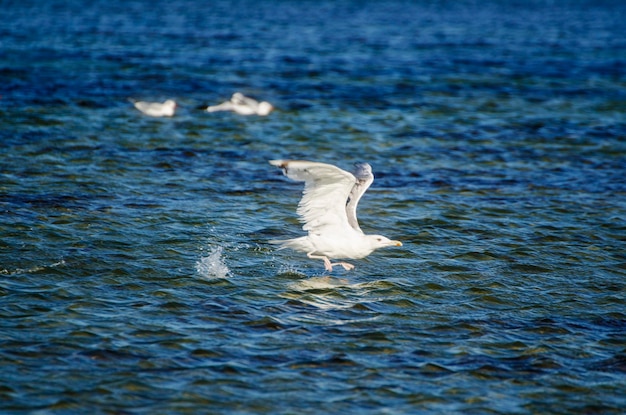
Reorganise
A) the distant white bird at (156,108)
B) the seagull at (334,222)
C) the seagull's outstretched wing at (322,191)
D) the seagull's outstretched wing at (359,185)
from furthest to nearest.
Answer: the distant white bird at (156,108) → the seagull's outstretched wing at (359,185) → the seagull at (334,222) → the seagull's outstretched wing at (322,191)

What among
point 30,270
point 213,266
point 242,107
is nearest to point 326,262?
point 213,266

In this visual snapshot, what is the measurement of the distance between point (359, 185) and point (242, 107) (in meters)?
11.0

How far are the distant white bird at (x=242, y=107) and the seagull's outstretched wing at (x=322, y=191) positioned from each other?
10.5 meters

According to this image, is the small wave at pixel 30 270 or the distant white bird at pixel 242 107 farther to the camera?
the distant white bird at pixel 242 107

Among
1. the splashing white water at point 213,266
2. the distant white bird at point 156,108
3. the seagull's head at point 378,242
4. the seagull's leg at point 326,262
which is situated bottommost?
the splashing white water at point 213,266

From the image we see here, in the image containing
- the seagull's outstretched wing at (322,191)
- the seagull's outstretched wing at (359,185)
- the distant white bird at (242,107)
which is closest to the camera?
the seagull's outstretched wing at (322,191)

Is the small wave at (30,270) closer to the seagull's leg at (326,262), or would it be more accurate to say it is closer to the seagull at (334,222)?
the seagull at (334,222)

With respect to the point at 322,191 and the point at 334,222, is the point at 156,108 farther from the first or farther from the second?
the point at 322,191

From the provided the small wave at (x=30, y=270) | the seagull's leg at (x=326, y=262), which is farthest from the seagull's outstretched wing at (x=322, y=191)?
the small wave at (x=30, y=270)

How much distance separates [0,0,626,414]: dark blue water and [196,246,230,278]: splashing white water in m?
0.05

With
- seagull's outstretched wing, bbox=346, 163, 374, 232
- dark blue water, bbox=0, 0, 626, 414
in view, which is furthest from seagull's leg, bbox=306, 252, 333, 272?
seagull's outstretched wing, bbox=346, 163, 374, 232

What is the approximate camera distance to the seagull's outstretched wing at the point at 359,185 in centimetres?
1080

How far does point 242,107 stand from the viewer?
21.4 metres

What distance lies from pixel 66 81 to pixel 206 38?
13988mm
